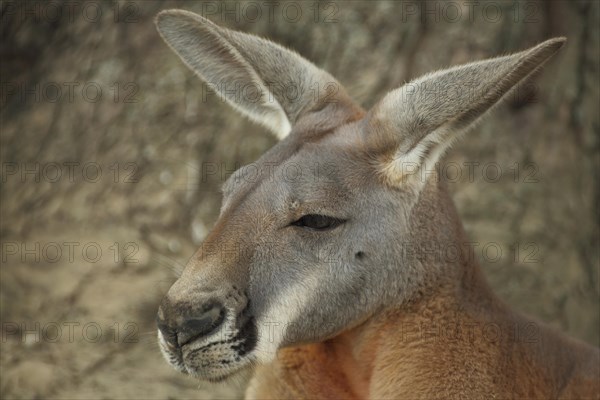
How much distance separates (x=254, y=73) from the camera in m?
4.69

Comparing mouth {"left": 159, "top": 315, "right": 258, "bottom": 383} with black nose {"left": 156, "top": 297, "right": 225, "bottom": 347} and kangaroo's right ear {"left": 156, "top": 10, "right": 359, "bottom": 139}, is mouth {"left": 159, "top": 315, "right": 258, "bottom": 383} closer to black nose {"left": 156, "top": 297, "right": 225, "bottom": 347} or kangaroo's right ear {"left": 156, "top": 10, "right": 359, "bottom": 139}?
black nose {"left": 156, "top": 297, "right": 225, "bottom": 347}

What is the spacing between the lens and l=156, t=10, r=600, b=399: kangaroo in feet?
12.2

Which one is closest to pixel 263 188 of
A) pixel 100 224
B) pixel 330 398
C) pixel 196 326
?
A: pixel 196 326

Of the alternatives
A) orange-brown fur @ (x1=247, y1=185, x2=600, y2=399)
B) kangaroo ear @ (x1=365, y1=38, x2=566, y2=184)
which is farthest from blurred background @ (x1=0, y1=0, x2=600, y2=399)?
kangaroo ear @ (x1=365, y1=38, x2=566, y2=184)

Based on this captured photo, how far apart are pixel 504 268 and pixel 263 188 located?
354 cm

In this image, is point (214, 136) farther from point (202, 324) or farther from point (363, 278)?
point (202, 324)

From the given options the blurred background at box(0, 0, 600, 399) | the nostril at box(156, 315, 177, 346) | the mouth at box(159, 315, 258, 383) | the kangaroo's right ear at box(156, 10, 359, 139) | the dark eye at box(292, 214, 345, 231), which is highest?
the kangaroo's right ear at box(156, 10, 359, 139)

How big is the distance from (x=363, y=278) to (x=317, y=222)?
1.09 ft

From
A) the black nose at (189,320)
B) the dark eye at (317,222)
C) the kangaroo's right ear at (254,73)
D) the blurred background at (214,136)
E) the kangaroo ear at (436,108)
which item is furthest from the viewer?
the blurred background at (214,136)

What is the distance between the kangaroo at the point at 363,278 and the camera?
373 cm

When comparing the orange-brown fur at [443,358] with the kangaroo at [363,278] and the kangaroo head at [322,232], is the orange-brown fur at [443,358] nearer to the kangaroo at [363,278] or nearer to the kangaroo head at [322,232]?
the kangaroo at [363,278]

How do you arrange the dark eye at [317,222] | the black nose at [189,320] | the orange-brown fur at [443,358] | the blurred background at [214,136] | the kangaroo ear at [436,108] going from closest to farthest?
the black nose at [189,320]
the kangaroo ear at [436,108]
the dark eye at [317,222]
the orange-brown fur at [443,358]
the blurred background at [214,136]

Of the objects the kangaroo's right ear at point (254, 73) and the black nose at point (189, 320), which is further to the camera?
the kangaroo's right ear at point (254, 73)

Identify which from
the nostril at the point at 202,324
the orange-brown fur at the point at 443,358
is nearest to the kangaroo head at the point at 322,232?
the nostril at the point at 202,324
